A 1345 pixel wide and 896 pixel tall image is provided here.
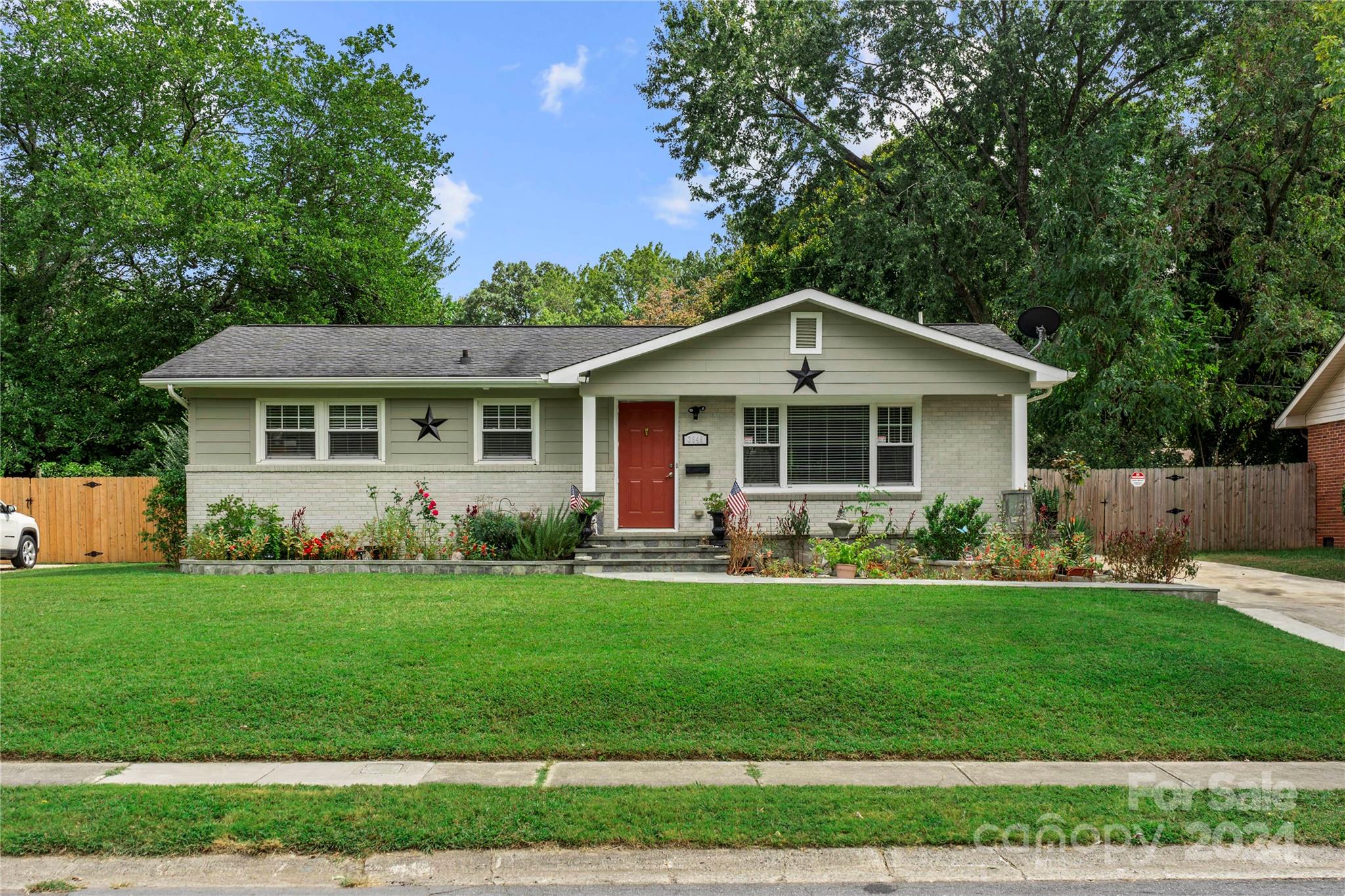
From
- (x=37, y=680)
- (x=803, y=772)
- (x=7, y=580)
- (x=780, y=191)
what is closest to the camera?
(x=803, y=772)

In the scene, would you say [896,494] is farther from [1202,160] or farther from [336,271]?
[336,271]

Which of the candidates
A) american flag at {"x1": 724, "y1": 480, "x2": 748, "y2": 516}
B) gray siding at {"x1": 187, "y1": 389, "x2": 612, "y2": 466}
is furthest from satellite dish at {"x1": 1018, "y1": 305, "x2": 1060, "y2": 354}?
gray siding at {"x1": 187, "y1": 389, "x2": 612, "y2": 466}

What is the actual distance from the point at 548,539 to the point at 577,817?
884 cm

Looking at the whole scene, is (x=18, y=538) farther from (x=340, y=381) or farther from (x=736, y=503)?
(x=736, y=503)

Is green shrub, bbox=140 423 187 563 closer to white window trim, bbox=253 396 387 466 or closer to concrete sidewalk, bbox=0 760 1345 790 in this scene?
white window trim, bbox=253 396 387 466

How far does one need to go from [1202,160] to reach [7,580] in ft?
88.8

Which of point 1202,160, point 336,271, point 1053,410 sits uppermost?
point 1202,160

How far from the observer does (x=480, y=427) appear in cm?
1505

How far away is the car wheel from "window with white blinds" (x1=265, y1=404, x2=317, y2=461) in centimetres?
603

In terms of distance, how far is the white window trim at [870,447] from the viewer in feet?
48.3

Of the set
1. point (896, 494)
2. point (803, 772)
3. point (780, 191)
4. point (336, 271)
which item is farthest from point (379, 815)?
point (780, 191)

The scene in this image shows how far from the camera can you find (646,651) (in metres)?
7.54

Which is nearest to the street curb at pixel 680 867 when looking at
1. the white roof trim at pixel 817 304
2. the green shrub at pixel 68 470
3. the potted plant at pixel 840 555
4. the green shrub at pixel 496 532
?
the potted plant at pixel 840 555

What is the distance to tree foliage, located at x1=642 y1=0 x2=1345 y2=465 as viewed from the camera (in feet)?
66.7
